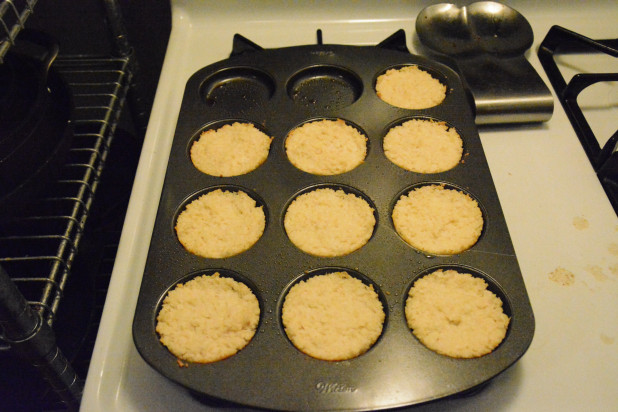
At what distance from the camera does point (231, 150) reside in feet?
3.60

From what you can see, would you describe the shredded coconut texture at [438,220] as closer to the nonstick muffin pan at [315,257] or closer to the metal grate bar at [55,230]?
the nonstick muffin pan at [315,257]

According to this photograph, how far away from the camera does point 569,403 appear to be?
Result: 770mm

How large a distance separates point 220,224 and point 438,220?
0.43m

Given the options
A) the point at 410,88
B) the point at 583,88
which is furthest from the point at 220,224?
the point at 583,88

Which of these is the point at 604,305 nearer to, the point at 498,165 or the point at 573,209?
the point at 573,209

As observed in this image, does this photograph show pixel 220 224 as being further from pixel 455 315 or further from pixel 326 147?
pixel 455 315

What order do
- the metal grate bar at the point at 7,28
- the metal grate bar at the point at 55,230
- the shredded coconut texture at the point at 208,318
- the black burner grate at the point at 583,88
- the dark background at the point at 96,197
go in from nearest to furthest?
the metal grate bar at the point at 7,28 → the shredded coconut texture at the point at 208,318 → the metal grate bar at the point at 55,230 → the black burner grate at the point at 583,88 → the dark background at the point at 96,197

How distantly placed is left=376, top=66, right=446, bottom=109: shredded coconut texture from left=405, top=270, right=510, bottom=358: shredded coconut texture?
0.49 metres

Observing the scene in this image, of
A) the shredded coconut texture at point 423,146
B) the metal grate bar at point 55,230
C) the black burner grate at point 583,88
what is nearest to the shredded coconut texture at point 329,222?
the shredded coconut texture at point 423,146

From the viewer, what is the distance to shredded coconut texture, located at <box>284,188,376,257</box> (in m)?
0.94

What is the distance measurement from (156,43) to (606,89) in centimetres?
141

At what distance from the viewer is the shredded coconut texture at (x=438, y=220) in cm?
93

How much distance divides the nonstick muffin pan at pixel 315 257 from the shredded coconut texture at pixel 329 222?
23mm

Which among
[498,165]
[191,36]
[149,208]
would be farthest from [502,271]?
[191,36]
